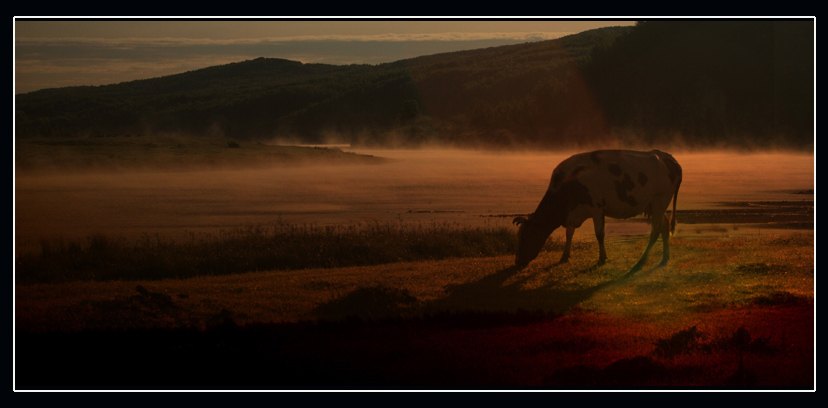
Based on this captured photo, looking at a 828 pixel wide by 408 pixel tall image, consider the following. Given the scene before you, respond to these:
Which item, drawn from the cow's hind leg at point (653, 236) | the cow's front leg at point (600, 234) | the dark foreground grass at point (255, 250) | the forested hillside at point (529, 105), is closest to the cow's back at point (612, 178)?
the cow's front leg at point (600, 234)

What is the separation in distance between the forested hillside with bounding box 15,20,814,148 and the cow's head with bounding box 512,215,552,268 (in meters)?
2.73

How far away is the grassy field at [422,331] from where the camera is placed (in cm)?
675

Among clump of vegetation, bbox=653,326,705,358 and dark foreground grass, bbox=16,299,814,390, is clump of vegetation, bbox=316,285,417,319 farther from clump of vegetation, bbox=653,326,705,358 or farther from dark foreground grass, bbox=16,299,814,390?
clump of vegetation, bbox=653,326,705,358

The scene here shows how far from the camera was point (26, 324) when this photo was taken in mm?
7523

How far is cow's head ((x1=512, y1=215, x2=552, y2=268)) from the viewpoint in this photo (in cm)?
927

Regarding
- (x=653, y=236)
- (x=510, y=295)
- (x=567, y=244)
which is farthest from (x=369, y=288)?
(x=653, y=236)

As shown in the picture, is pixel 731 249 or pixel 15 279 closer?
pixel 15 279

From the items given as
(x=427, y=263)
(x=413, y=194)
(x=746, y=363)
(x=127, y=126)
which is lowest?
(x=746, y=363)

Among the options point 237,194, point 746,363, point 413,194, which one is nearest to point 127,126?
point 237,194

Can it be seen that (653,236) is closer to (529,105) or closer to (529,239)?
(529,239)

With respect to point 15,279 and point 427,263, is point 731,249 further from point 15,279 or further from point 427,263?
point 15,279

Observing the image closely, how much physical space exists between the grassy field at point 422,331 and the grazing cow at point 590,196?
607mm
